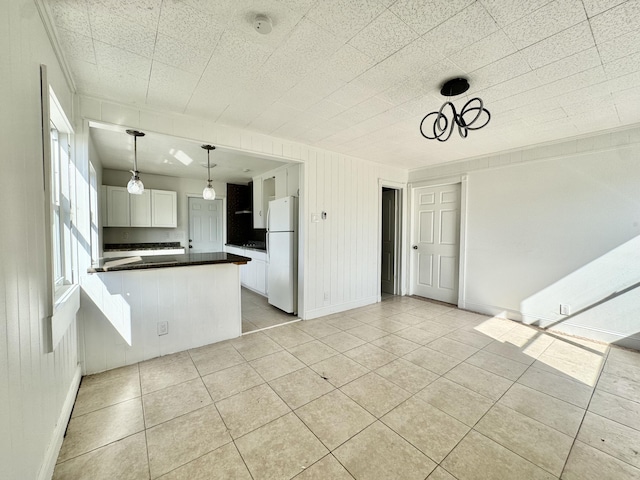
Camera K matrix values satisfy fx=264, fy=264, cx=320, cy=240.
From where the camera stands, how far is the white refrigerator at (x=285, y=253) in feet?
12.7

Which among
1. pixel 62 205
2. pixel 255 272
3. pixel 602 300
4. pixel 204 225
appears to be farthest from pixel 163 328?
pixel 602 300

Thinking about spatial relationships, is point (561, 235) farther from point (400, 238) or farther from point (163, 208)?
point (163, 208)

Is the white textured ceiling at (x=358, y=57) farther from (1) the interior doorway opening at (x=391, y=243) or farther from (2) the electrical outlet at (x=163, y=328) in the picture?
(1) the interior doorway opening at (x=391, y=243)

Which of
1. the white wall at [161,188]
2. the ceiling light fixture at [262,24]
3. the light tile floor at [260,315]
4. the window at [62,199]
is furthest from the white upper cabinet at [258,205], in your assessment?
the ceiling light fixture at [262,24]

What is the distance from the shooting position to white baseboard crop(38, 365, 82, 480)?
130 cm

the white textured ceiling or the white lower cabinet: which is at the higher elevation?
the white textured ceiling

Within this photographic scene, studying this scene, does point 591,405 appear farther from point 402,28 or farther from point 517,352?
point 402,28

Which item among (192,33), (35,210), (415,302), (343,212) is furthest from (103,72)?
(415,302)

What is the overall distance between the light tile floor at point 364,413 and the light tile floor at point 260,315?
532 mm

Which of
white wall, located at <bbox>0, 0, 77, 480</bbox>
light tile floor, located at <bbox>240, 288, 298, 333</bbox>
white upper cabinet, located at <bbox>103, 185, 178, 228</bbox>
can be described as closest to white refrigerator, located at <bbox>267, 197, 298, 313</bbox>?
light tile floor, located at <bbox>240, 288, 298, 333</bbox>

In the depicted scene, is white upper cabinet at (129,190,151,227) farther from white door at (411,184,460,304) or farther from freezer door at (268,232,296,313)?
white door at (411,184,460,304)

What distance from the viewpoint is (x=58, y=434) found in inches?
59.7

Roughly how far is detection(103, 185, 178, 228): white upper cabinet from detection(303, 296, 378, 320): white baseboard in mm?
3545

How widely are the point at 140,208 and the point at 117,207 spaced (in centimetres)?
35
